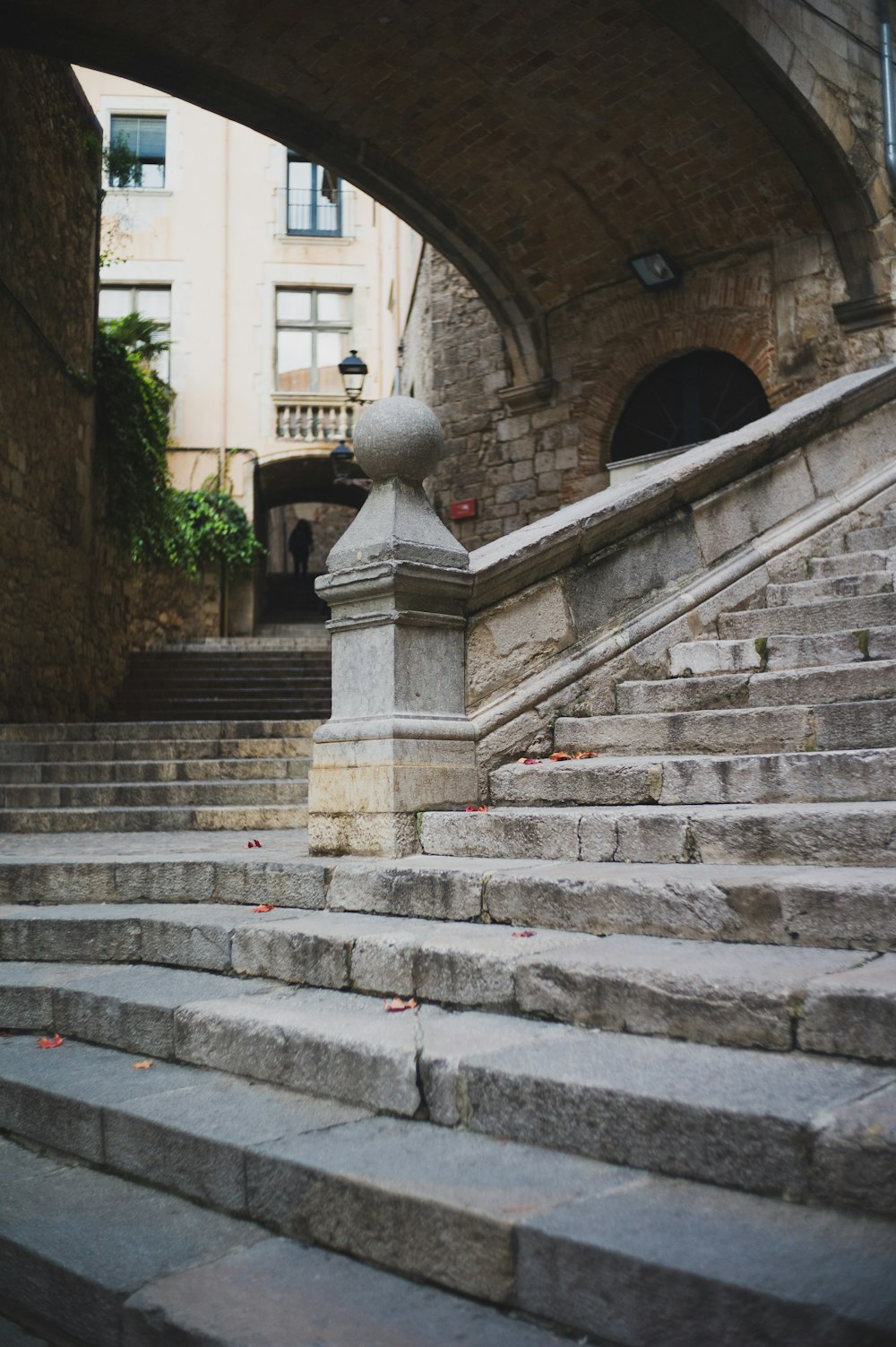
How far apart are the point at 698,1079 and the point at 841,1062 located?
269 millimetres

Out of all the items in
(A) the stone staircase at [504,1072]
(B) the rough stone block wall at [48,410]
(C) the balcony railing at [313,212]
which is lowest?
(A) the stone staircase at [504,1072]

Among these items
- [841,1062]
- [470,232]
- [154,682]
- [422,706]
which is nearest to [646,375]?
[470,232]

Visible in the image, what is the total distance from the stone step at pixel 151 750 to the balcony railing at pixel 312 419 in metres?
12.8

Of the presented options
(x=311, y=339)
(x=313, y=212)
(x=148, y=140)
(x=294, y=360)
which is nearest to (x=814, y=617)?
(x=294, y=360)

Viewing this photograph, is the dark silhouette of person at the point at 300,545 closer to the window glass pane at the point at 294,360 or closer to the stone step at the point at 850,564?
the window glass pane at the point at 294,360

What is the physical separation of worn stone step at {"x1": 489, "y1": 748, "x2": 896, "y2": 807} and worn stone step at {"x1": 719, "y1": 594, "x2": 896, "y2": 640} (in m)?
1.08

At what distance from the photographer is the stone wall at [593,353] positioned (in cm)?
1021

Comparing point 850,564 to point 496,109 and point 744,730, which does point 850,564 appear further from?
point 496,109

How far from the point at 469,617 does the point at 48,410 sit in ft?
23.1

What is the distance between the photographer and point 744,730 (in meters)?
4.11

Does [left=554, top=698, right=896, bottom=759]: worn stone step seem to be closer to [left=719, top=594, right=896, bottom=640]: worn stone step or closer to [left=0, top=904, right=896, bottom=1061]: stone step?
[left=719, top=594, right=896, bottom=640]: worn stone step

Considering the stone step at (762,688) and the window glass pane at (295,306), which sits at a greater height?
the window glass pane at (295,306)

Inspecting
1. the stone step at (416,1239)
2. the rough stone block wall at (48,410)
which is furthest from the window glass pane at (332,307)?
the stone step at (416,1239)

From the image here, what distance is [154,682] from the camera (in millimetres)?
11375
